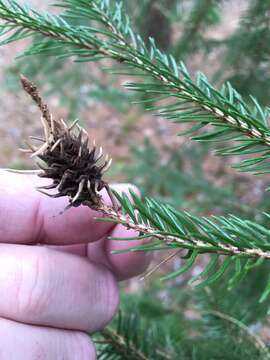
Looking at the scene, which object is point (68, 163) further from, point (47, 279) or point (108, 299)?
point (108, 299)

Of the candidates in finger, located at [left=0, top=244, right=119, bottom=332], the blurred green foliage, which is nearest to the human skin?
finger, located at [left=0, top=244, right=119, bottom=332]

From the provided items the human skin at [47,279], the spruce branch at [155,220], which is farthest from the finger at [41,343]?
the spruce branch at [155,220]

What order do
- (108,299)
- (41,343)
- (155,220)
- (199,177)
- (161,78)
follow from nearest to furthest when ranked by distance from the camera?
(155,220) < (161,78) < (41,343) < (108,299) < (199,177)

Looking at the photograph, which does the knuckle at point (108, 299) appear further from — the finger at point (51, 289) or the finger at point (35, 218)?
the finger at point (35, 218)


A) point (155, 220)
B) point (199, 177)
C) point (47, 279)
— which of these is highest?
point (199, 177)

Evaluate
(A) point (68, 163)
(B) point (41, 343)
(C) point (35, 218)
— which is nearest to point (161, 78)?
(A) point (68, 163)

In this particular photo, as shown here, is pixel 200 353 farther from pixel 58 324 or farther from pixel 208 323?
pixel 58 324

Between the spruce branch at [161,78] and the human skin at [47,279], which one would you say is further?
the human skin at [47,279]

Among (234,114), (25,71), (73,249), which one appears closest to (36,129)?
(25,71)
